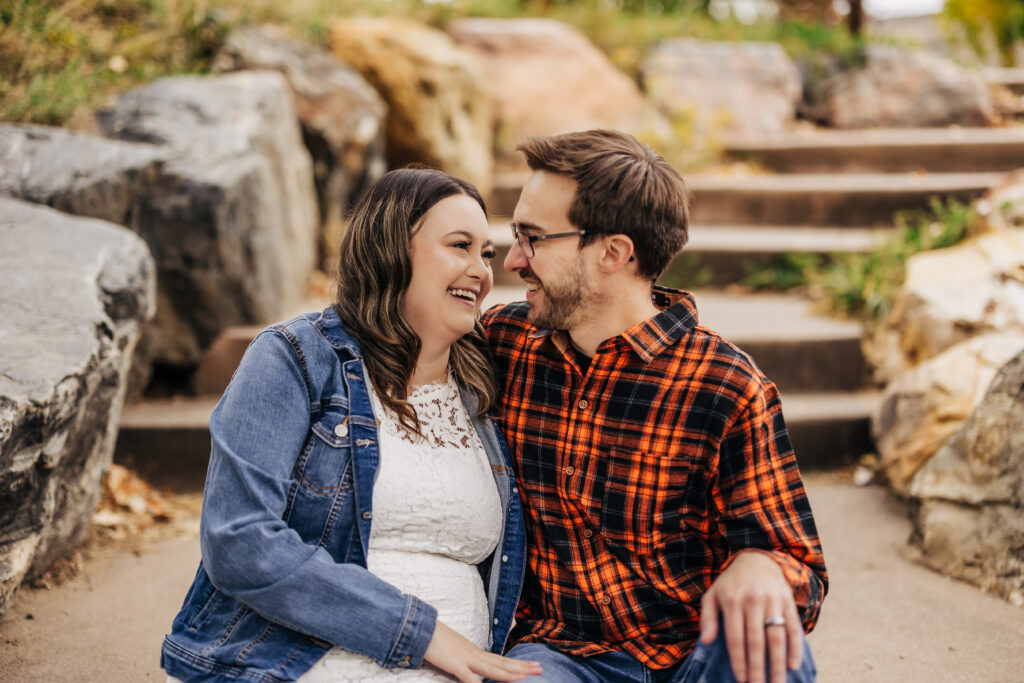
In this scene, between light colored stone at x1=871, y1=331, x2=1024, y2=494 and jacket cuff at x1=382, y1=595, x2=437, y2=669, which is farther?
light colored stone at x1=871, y1=331, x2=1024, y2=494

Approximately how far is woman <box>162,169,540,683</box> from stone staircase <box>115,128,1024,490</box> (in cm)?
251

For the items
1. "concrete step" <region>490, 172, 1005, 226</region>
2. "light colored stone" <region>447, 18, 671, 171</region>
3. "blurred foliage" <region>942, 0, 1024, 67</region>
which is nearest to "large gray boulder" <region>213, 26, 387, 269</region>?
"concrete step" <region>490, 172, 1005, 226</region>

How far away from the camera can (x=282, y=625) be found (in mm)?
1922

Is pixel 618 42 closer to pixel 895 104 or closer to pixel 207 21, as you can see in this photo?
pixel 895 104

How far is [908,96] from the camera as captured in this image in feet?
31.6

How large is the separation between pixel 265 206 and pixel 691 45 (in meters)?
6.27

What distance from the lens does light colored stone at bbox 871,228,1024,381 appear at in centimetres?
441

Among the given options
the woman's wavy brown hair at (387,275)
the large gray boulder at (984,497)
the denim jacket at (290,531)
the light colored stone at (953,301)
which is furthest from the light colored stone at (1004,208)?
the denim jacket at (290,531)

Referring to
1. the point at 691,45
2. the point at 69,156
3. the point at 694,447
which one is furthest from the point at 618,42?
the point at 694,447

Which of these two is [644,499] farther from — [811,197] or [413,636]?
[811,197]

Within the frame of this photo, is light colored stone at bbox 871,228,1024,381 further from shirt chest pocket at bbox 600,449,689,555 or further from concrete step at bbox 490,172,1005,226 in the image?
shirt chest pocket at bbox 600,449,689,555

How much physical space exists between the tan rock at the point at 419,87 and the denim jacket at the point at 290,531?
16.3 feet

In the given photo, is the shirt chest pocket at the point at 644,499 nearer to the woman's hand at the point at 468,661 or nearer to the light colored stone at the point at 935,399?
the woman's hand at the point at 468,661

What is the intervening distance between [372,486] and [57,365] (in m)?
1.48
